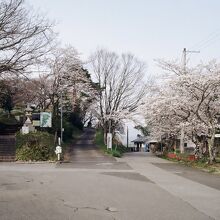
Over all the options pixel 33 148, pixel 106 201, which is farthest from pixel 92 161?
pixel 106 201

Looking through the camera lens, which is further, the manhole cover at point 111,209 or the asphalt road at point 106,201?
the manhole cover at point 111,209

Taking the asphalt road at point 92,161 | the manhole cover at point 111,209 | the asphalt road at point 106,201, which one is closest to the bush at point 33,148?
the asphalt road at point 92,161

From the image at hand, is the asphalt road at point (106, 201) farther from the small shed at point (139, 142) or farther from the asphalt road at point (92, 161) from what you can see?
the small shed at point (139, 142)

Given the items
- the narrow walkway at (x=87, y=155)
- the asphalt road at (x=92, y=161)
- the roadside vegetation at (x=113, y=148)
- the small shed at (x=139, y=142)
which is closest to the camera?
the asphalt road at (x=92, y=161)

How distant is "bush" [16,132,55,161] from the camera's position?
31250 millimetres

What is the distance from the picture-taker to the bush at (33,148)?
31250 millimetres

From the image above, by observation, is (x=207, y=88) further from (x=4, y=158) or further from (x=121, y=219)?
(x=121, y=219)

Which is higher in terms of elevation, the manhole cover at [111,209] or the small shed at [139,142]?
the small shed at [139,142]

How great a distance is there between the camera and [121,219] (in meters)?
8.25

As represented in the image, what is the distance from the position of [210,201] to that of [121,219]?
155 inches

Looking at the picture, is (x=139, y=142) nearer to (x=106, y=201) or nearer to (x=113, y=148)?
(x=113, y=148)

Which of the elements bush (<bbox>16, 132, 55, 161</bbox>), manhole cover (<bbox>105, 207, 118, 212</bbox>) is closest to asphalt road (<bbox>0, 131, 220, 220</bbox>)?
manhole cover (<bbox>105, 207, 118, 212</bbox>)

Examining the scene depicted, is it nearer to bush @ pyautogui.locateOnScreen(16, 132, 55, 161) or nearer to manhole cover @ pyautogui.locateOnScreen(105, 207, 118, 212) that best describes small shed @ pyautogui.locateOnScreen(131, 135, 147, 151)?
bush @ pyautogui.locateOnScreen(16, 132, 55, 161)

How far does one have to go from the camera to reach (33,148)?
31.6 meters
